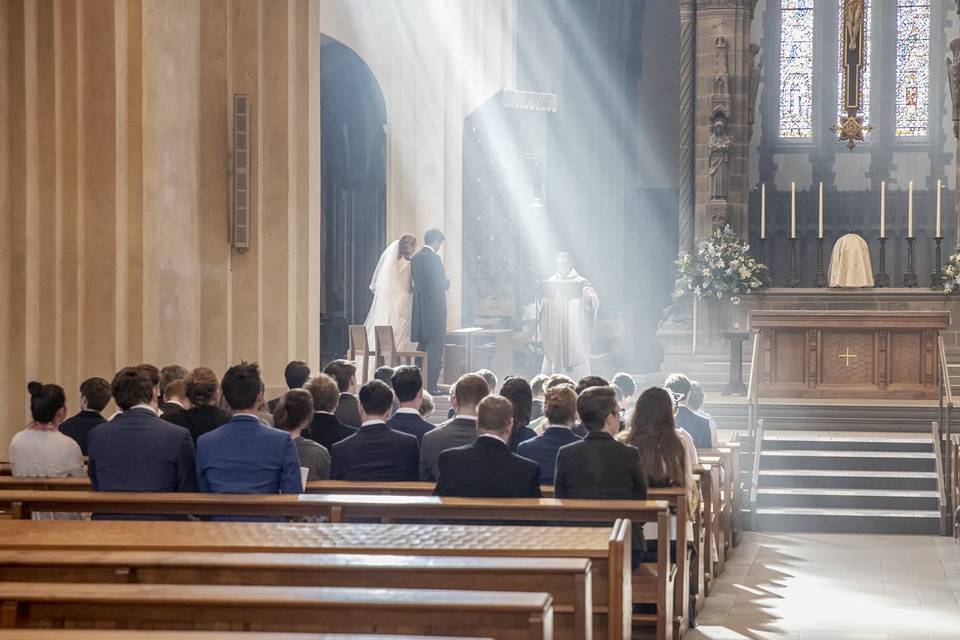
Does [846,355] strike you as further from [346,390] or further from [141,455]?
[141,455]

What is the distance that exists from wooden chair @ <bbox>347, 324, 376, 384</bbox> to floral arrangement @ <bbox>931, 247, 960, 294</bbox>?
7685 millimetres

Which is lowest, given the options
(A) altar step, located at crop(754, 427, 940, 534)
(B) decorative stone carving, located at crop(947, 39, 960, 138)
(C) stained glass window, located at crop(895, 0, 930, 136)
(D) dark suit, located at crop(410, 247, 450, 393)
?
(A) altar step, located at crop(754, 427, 940, 534)

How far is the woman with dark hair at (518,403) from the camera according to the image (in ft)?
22.8

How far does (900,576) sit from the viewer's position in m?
9.04

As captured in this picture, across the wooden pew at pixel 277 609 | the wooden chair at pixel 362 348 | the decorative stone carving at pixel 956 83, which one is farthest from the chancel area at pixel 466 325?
the decorative stone carving at pixel 956 83

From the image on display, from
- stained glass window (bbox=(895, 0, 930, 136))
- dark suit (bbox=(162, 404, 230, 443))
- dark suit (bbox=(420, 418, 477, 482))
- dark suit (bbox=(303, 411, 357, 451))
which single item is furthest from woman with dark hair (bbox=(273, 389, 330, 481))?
stained glass window (bbox=(895, 0, 930, 136))

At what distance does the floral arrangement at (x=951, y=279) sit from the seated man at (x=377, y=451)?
1208cm

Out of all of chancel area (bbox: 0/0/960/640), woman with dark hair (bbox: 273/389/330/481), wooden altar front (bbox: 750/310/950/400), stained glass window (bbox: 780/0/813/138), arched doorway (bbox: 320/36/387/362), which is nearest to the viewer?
chancel area (bbox: 0/0/960/640)

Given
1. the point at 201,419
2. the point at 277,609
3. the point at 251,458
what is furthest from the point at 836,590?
the point at 277,609

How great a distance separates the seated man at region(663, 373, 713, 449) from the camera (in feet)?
30.7

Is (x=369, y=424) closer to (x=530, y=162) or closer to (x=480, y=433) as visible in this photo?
(x=480, y=433)

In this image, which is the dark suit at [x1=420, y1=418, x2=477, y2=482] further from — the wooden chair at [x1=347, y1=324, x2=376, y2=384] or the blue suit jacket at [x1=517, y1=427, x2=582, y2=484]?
the wooden chair at [x1=347, y1=324, x2=376, y2=384]

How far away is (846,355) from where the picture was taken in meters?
14.9

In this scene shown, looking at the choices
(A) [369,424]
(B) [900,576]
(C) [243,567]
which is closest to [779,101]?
(B) [900,576]
